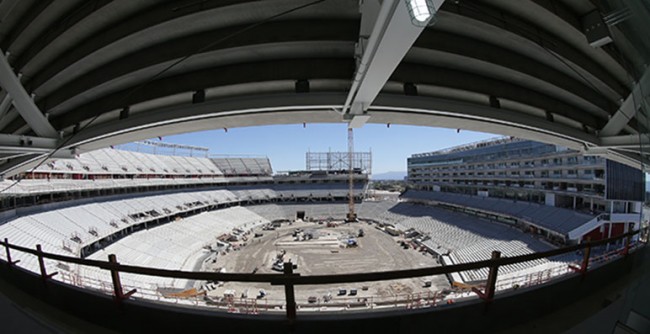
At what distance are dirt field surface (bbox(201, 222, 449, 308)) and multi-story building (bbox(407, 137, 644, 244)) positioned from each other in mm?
11836

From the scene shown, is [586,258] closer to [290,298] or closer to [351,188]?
[290,298]

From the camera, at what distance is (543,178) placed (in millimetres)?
22984

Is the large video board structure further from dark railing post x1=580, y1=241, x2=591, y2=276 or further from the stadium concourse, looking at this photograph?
dark railing post x1=580, y1=241, x2=591, y2=276

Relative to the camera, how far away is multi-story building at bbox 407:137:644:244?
55.7 feet

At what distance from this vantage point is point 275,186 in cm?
4253

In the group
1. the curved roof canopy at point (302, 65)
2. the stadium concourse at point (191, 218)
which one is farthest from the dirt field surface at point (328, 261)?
the curved roof canopy at point (302, 65)

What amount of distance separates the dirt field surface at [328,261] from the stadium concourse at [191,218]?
2.72ft

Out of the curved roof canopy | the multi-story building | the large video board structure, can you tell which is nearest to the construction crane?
the large video board structure

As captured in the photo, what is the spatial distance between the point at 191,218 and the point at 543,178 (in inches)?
1412

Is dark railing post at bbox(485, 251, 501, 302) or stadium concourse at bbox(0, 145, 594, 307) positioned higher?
dark railing post at bbox(485, 251, 501, 302)

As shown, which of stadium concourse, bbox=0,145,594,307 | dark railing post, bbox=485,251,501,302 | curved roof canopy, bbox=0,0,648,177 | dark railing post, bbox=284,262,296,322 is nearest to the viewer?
dark railing post, bbox=284,262,296,322

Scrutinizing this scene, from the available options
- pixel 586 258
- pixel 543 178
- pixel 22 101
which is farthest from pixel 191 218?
pixel 543 178

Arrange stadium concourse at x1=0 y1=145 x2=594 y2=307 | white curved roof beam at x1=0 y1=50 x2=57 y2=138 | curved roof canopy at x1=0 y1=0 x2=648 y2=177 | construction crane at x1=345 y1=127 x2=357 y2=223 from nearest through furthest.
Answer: curved roof canopy at x1=0 y1=0 x2=648 y2=177 → white curved roof beam at x1=0 y1=50 x2=57 y2=138 → stadium concourse at x1=0 y1=145 x2=594 y2=307 → construction crane at x1=345 y1=127 x2=357 y2=223

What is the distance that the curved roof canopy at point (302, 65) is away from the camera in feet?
10.3
